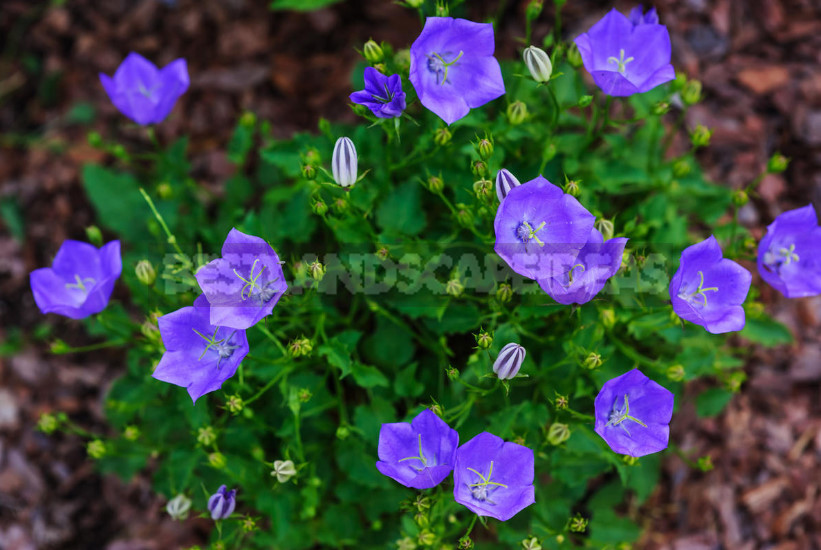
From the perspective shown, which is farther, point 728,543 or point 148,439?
point 728,543

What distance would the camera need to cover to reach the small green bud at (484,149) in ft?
9.55

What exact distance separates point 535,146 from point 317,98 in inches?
84.3

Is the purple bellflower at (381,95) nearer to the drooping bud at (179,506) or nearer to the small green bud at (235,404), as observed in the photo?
the small green bud at (235,404)

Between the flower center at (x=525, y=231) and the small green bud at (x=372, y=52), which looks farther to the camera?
the small green bud at (x=372, y=52)

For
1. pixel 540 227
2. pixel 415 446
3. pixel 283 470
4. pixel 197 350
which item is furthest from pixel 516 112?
pixel 283 470

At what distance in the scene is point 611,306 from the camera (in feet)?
10.8

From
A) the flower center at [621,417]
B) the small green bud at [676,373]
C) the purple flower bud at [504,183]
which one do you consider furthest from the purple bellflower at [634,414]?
the purple flower bud at [504,183]

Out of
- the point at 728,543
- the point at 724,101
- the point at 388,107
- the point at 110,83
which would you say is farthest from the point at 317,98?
the point at 728,543

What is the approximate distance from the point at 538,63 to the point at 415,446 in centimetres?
165

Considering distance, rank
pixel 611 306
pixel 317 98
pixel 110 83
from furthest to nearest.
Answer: pixel 317 98 → pixel 110 83 → pixel 611 306

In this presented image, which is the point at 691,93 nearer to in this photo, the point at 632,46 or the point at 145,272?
the point at 632,46

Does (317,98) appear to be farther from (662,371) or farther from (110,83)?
(662,371)

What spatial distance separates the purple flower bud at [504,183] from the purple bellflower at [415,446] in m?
0.91

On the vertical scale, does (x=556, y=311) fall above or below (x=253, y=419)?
above
